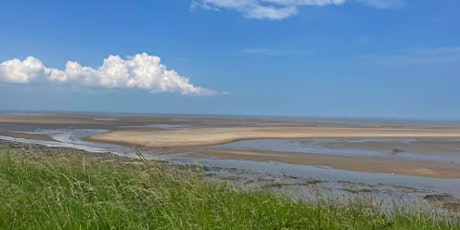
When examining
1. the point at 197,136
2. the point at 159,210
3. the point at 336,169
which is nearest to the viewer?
the point at 159,210

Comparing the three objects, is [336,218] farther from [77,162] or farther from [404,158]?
[404,158]

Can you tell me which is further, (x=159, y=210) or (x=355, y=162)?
(x=355, y=162)

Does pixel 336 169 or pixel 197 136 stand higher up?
pixel 197 136

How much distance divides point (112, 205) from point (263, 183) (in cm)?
890

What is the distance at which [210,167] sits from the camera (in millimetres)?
18109

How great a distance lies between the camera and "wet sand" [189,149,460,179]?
1786 cm

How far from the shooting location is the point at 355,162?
20.6m

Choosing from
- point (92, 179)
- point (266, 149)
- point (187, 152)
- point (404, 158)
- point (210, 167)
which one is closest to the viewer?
point (92, 179)

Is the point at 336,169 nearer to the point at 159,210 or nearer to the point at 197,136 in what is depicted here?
the point at 159,210

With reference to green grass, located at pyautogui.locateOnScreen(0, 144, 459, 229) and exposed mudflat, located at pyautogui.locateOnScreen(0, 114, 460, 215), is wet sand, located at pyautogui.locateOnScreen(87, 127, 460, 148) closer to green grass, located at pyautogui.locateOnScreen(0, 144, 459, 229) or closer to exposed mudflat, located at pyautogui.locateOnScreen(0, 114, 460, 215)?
exposed mudflat, located at pyautogui.locateOnScreen(0, 114, 460, 215)

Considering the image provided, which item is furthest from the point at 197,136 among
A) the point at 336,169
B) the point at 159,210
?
the point at 159,210

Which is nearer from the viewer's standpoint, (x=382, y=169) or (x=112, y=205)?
(x=112, y=205)

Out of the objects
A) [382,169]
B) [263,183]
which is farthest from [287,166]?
[263,183]

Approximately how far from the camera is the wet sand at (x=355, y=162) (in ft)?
58.6
